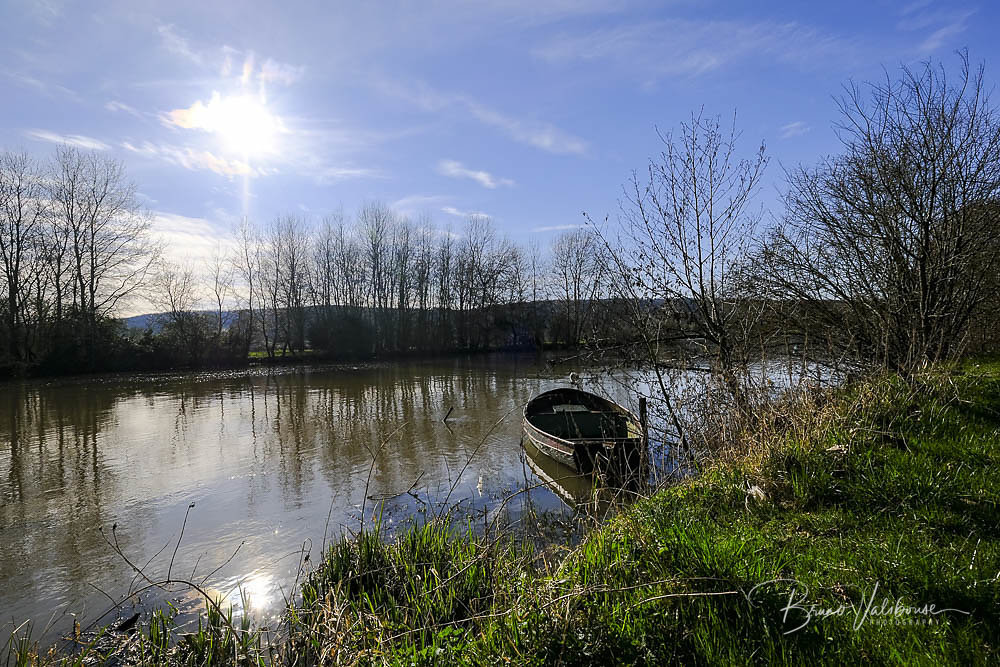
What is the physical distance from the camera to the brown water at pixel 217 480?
6250 mm

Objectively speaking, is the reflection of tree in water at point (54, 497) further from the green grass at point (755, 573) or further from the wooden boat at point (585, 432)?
the wooden boat at point (585, 432)

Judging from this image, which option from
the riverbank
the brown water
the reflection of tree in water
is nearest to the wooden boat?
the brown water

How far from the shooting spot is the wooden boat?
852 centimetres

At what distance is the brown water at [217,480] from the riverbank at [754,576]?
155 centimetres

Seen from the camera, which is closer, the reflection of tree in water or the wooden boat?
the reflection of tree in water

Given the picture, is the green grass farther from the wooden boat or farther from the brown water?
the wooden boat

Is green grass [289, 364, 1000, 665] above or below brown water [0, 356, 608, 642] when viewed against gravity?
above

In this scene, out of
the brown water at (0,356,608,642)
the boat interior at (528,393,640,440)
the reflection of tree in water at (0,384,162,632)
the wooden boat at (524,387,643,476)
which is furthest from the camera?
the boat interior at (528,393,640,440)

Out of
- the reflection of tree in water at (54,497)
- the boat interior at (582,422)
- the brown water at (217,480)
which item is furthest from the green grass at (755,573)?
the boat interior at (582,422)

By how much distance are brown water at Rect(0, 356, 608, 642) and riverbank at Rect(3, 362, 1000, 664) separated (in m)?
1.55

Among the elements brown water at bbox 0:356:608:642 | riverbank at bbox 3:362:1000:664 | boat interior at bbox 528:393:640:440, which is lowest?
brown water at bbox 0:356:608:642

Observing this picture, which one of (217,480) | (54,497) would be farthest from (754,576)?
(54,497)

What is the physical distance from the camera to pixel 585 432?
1203cm

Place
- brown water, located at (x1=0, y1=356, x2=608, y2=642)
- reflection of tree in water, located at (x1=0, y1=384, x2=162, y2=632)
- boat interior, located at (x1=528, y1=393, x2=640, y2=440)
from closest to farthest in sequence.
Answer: brown water, located at (x1=0, y1=356, x2=608, y2=642) → reflection of tree in water, located at (x1=0, y1=384, x2=162, y2=632) → boat interior, located at (x1=528, y1=393, x2=640, y2=440)
